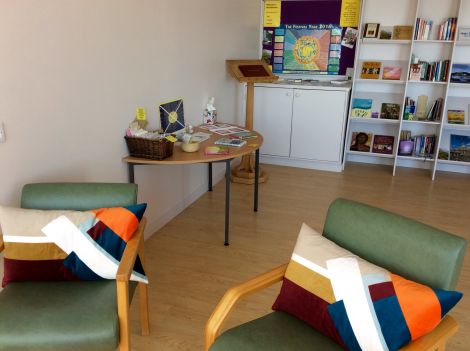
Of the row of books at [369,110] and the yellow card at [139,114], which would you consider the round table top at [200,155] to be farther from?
the row of books at [369,110]

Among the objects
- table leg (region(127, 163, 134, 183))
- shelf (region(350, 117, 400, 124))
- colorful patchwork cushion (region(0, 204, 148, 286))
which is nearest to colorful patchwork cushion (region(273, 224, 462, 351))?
colorful patchwork cushion (region(0, 204, 148, 286))

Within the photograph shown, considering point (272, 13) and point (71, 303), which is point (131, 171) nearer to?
point (71, 303)

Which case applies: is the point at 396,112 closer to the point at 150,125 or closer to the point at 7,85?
the point at 150,125

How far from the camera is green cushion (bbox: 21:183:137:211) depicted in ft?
6.07

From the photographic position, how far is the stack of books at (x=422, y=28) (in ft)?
14.3

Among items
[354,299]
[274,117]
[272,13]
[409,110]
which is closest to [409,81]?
[409,110]

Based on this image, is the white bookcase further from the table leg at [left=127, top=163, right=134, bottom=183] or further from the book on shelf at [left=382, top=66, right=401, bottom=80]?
the table leg at [left=127, top=163, right=134, bottom=183]

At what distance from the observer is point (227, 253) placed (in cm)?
296

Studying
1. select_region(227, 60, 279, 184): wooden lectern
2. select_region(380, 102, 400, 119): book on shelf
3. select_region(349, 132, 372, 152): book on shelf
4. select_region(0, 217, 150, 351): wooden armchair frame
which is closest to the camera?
select_region(0, 217, 150, 351): wooden armchair frame

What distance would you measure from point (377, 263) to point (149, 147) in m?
1.58

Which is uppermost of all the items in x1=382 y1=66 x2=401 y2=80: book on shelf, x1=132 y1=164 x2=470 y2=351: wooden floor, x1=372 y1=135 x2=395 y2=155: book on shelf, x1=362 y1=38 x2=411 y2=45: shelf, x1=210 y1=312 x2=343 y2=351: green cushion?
x1=362 y1=38 x2=411 y2=45: shelf

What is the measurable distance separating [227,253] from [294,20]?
123 inches

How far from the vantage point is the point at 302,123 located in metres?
4.70

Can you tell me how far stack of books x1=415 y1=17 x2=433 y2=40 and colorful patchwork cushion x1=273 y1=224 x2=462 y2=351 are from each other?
3551 mm
